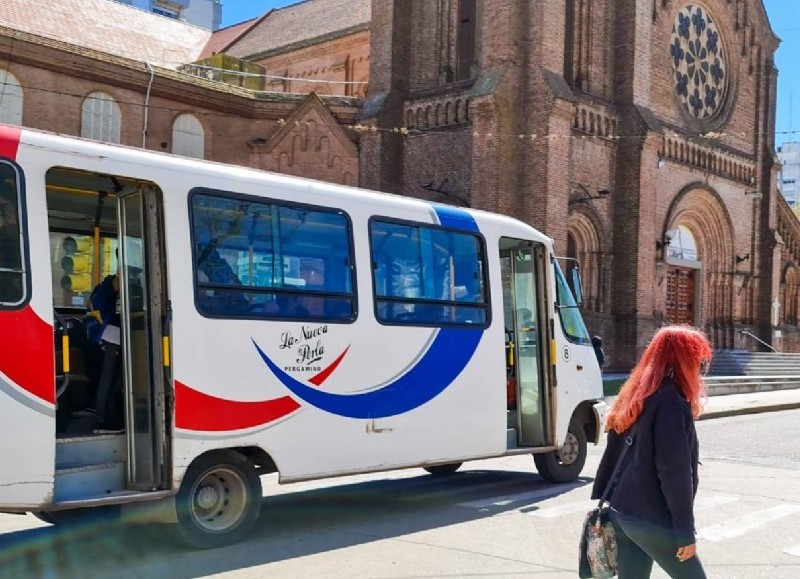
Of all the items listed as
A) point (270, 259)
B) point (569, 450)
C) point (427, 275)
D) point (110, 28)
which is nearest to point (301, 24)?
point (110, 28)

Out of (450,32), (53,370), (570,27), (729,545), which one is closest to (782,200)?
(570,27)

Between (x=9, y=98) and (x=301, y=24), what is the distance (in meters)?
15.8

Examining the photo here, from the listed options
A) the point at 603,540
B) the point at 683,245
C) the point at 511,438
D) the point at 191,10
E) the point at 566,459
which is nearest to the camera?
the point at 603,540

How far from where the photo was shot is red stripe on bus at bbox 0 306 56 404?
6121mm

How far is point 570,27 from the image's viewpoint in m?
26.5

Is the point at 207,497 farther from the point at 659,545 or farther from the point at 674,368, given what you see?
the point at 674,368

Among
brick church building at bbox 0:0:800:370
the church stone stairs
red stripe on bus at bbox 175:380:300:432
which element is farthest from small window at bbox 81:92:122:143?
red stripe on bus at bbox 175:380:300:432

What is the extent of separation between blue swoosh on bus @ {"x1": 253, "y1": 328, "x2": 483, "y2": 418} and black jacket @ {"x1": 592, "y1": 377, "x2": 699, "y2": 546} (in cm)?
398

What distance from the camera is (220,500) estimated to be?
741 cm

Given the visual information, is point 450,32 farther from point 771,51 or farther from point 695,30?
point 771,51

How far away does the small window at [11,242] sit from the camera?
245 inches

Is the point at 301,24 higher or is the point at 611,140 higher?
the point at 301,24

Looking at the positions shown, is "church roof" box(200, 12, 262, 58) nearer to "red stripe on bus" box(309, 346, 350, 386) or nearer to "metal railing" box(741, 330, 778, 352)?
"metal railing" box(741, 330, 778, 352)

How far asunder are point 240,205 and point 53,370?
6.66 ft
